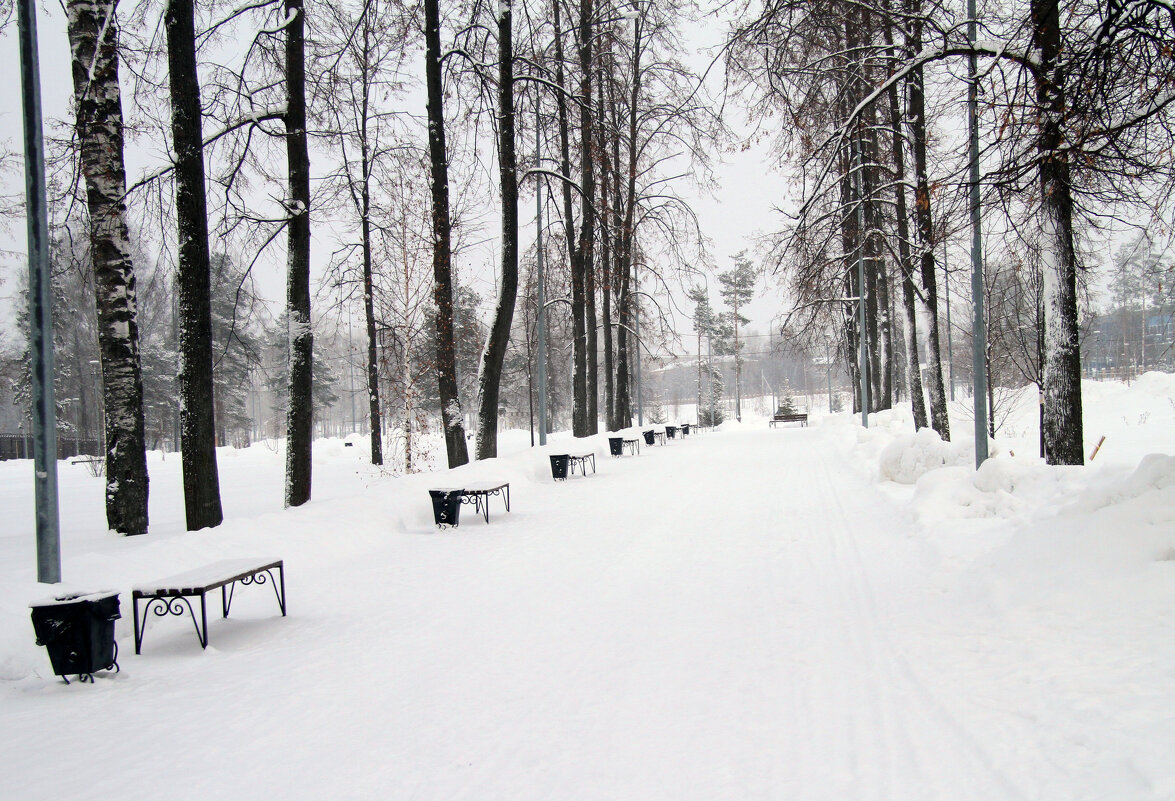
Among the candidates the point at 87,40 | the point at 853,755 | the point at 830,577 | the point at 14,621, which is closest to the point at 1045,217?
the point at 830,577

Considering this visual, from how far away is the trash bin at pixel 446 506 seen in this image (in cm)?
1014

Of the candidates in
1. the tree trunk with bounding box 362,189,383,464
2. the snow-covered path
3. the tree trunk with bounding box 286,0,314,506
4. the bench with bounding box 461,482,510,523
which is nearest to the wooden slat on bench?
the snow-covered path

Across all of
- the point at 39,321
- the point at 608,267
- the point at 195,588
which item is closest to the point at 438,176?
the point at 39,321

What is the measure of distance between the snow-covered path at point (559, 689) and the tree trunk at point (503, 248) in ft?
22.2

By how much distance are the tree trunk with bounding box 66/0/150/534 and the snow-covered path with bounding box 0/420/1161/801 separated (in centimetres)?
116

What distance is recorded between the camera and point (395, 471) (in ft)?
59.2

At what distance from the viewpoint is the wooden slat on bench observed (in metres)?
5.08

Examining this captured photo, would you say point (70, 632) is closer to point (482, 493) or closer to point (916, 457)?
point (482, 493)

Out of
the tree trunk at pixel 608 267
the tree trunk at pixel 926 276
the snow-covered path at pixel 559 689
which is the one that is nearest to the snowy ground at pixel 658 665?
the snow-covered path at pixel 559 689

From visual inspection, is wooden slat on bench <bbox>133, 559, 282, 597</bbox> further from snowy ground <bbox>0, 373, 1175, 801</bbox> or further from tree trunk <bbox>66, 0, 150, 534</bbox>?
tree trunk <bbox>66, 0, 150, 534</bbox>

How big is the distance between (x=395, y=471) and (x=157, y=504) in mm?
5307

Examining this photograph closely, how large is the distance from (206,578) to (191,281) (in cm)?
452

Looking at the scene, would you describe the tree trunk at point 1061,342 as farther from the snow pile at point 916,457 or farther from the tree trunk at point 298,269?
the tree trunk at point 298,269

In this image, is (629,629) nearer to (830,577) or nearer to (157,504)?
(830,577)
